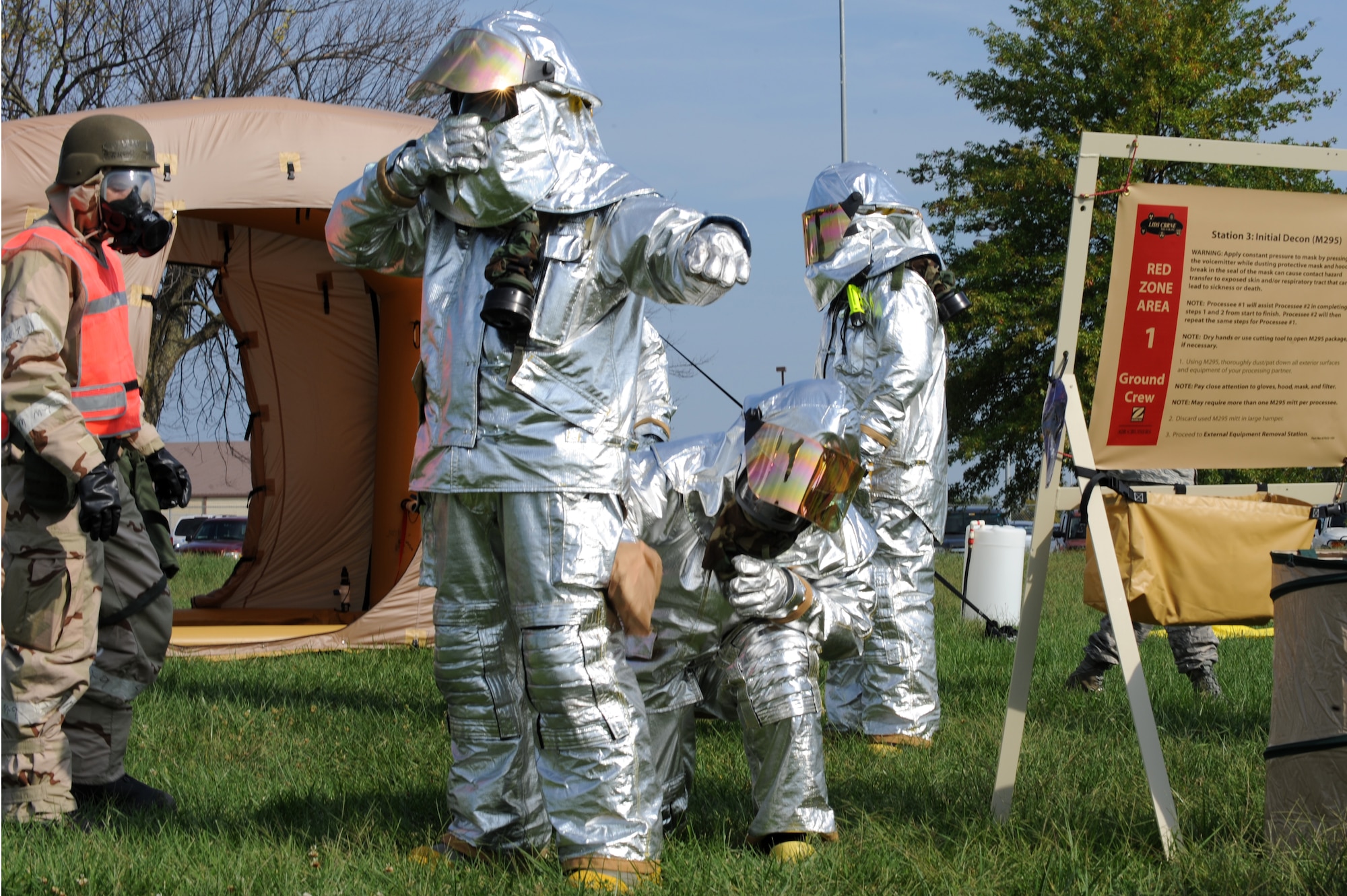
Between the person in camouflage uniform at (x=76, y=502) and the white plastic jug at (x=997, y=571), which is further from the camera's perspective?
the white plastic jug at (x=997, y=571)

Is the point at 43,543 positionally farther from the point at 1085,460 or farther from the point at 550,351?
the point at 1085,460

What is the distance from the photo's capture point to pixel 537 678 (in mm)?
3193

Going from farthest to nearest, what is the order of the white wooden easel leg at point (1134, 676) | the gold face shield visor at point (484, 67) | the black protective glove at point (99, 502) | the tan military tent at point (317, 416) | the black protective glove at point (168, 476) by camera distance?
the tan military tent at point (317, 416), the black protective glove at point (168, 476), the black protective glove at point (99, 502), the white wooden easel leg at point (1134, 676), the gold face shield visor at point (484, 67)

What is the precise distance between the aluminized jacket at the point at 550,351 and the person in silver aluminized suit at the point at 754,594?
34 cm

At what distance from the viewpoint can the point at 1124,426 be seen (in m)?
3.75

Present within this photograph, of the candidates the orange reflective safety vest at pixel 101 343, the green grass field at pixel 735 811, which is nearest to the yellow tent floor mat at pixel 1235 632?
the green grass field at pixel 735 811

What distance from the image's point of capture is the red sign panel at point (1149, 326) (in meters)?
3.68

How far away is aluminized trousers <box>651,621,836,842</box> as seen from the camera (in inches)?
140

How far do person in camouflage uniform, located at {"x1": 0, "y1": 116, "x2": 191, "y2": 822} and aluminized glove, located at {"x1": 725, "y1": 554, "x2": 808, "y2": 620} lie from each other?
1.78 m

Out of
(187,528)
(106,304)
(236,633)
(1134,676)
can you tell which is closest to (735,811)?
(1134,676)

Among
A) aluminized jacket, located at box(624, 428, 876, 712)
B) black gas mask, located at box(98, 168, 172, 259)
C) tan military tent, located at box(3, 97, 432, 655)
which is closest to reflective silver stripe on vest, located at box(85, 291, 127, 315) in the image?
black gas mask, located at box(98, 168, 172, 259)

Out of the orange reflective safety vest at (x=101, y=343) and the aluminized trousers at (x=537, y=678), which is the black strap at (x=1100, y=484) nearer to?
the aluminized trousers at (x=537, y=678)

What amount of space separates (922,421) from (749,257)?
294 centimetres

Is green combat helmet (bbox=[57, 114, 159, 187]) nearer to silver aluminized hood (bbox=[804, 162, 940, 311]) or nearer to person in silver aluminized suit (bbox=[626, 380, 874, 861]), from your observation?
person in silver aluminized suit (bbox=[626, 380, 874, 861])
